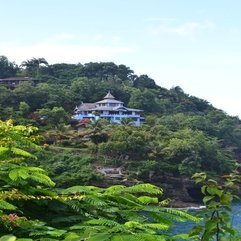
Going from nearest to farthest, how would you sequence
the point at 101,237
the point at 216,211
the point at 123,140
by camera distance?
1. the point at 101,237
2. the point at 216,211
3. the point at 123,140

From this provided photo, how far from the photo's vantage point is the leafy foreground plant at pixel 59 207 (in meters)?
3.07

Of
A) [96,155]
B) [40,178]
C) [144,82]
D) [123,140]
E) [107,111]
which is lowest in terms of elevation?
[96,155]

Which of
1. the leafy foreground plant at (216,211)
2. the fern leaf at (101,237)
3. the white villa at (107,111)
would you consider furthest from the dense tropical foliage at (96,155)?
the white villa at (107,111)

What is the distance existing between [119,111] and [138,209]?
54.2 meters

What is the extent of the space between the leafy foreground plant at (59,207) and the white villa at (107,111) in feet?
170

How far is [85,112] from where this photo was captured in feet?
185

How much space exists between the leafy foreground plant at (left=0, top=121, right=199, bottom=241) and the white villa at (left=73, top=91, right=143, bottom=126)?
5183cm

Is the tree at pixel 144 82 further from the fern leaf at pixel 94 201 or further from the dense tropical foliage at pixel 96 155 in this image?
the fern leaf at pixel 94 201

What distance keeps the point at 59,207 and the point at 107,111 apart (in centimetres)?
5376

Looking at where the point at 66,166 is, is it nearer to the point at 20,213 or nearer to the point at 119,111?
the point at 119,111

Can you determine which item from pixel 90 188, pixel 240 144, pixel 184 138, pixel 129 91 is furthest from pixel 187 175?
pixel 90 188

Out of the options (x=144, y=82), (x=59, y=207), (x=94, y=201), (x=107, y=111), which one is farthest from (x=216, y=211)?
→ (x=144, y=82)

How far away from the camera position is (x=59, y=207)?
11.7 ft

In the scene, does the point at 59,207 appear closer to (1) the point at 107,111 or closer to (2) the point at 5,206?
(2) the point at 5,206
